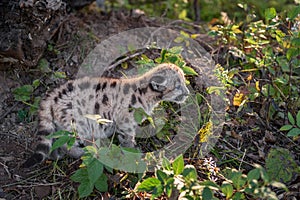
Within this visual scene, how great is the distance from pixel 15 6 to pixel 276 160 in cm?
277

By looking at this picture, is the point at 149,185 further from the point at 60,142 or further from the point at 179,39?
the point at 179,39

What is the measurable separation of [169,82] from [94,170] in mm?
1152

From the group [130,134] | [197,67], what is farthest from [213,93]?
[130,134]

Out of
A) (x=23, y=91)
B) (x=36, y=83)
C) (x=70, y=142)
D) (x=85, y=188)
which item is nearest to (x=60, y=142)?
(x=70, y=142)

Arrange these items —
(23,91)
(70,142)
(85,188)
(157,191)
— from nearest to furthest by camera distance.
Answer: (157,191), (70,142), (85,188), (23,91)

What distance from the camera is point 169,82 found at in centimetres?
435

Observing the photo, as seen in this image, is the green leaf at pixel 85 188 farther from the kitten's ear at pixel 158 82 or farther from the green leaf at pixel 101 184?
the kitten's ear at pixel 158 82

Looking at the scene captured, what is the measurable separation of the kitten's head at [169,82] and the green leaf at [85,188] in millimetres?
1067

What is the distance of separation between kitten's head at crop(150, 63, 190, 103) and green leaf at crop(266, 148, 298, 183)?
917 millimetres

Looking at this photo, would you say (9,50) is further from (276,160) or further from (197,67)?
(276,160)

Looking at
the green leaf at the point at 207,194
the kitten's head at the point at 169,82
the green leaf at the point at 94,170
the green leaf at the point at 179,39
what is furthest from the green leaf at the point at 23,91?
the green leaf at the point at 207,194

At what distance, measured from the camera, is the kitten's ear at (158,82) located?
4.32 meters

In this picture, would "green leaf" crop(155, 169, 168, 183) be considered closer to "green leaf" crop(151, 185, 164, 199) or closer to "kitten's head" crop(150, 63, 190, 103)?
"green leaf" crop(151, 185, 164, 199)

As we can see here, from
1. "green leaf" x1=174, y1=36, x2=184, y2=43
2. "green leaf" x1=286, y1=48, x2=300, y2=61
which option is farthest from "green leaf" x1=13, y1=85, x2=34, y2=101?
"green leaf" x1=286, y1=48, x2=300, y2=61
